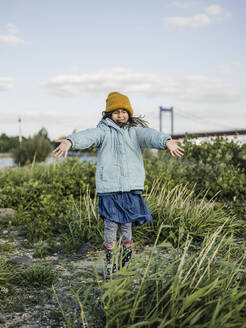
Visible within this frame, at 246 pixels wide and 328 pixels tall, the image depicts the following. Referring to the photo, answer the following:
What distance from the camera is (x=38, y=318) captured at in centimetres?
229

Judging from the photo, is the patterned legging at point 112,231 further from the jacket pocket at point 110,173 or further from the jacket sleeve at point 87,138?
the jacket sleeve at point 87,138

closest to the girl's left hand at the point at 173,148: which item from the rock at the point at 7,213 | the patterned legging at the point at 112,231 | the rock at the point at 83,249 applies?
the patterned legging at the point at 112,231

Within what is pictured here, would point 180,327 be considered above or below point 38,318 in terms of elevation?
above

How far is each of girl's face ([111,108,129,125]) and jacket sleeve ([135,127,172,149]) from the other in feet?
0.48

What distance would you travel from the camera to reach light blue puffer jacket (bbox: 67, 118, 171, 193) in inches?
114

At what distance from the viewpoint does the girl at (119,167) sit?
9.56 feet

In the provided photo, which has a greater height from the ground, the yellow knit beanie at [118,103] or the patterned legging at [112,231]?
the yellow knit beanie at [118,103]

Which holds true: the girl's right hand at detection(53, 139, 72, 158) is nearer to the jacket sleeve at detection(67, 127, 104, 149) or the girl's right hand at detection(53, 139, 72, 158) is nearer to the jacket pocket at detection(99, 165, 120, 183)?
the jacket sleeve at detection(67, 127, 104, 149)

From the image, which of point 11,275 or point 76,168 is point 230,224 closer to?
point 11,275

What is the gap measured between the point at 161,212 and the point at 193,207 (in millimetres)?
436

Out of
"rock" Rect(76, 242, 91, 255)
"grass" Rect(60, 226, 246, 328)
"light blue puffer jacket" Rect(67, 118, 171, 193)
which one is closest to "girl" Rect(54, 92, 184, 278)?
"light blue puffer jacket" Rect(67, 118, 171, 193)

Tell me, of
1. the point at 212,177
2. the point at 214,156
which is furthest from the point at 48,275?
the point at 214,156

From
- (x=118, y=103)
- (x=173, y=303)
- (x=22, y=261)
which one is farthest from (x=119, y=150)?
(x=173, y=303)

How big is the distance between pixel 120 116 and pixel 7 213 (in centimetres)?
295
